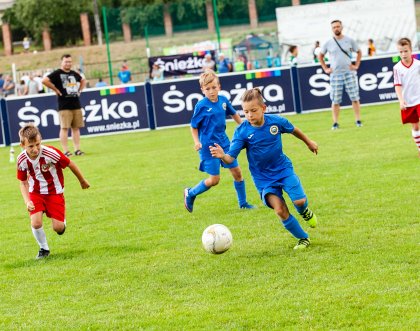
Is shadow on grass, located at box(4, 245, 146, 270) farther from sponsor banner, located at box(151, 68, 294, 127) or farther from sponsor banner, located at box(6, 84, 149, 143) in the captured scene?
sponsor banner, located at box(151, 68, 294, 127)

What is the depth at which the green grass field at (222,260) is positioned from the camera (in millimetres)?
6629

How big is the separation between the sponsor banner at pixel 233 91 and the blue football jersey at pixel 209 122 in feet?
43.8

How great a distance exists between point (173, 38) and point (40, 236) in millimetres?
40339

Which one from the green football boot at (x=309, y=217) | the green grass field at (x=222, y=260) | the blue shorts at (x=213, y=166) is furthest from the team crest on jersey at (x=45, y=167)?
the green football boot at (x=309, y=217)

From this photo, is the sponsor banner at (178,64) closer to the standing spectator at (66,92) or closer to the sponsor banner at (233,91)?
the sponsor banner at (233,91)

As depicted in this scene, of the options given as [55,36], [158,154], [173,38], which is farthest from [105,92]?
[55,36]

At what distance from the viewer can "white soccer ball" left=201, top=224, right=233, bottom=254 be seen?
850cm

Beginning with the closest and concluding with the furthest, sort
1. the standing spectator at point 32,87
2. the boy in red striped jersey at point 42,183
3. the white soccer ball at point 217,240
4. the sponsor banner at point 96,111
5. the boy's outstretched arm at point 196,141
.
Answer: the white soccer ball at point 217,240 < the boy in red striped jersey at point 42,183 < the boy's outstretched arm at point 196,141 < the sponsor banner at point 96,111 < the standing spectator at point 32,87

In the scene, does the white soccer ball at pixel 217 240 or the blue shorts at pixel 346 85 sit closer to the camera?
the white soccer ball at pixel 217 240

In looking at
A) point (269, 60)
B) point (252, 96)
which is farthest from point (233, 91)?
point (269, 60)

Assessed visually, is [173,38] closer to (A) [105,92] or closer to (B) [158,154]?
(A) [105,92]

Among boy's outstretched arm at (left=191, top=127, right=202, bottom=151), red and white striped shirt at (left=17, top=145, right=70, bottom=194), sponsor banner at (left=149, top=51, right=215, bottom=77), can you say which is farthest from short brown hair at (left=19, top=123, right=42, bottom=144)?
sponsor banner at (left=149, top=51, right=215, bottom=77)

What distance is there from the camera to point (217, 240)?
8.49 m

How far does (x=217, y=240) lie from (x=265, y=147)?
997mm
